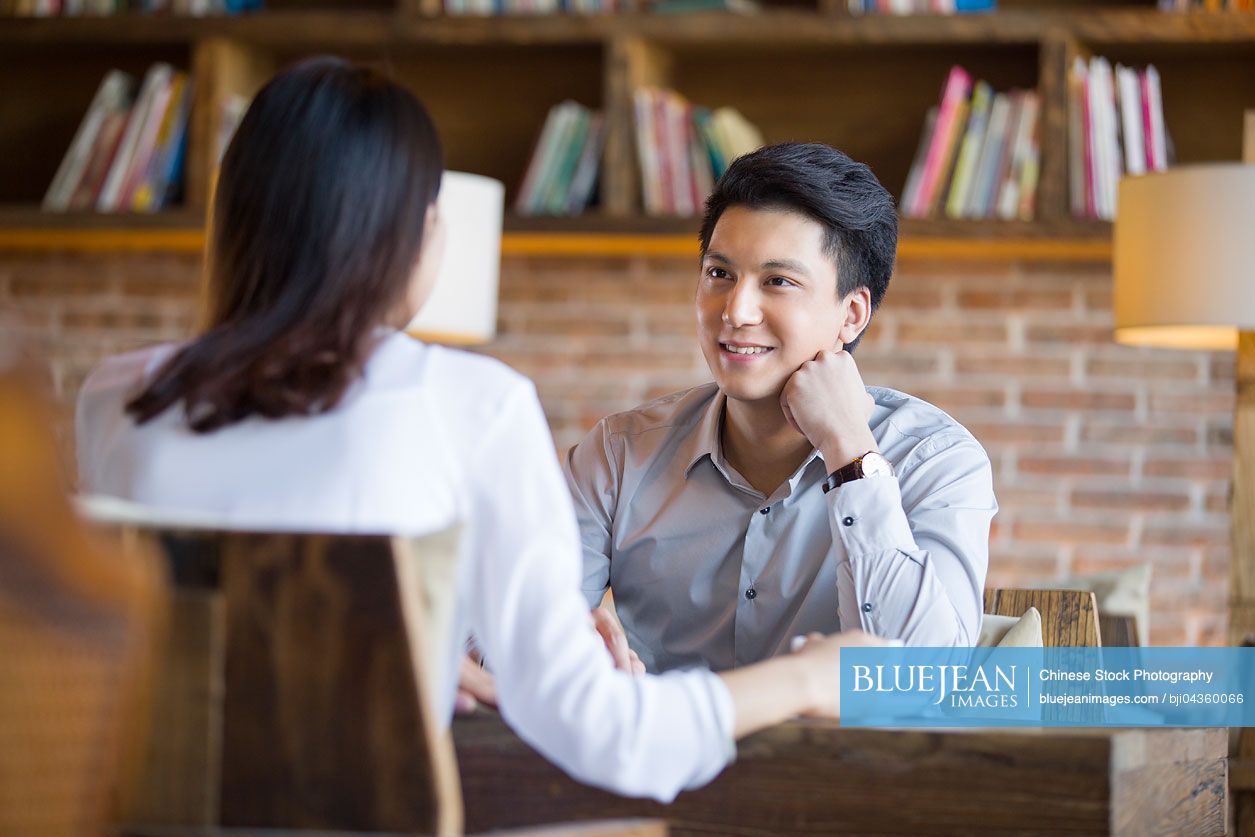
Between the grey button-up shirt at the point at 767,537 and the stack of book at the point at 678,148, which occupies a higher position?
the stack of book at the point at 678,148

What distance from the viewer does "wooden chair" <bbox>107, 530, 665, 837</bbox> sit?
99 centimetres

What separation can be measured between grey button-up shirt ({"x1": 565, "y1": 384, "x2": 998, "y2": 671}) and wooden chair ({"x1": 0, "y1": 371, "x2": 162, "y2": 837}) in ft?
3.53

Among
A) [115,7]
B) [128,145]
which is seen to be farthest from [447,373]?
[115,7]

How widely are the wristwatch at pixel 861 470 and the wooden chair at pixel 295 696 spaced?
101cm

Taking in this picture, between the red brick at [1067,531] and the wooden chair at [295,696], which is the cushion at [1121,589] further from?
the wooden chair at [295,696]

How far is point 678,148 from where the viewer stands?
12.0 ft

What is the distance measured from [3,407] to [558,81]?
3242mm

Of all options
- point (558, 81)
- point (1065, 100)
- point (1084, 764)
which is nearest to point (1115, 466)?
point (1065, 100)

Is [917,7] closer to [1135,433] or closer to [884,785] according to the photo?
[1135,433]

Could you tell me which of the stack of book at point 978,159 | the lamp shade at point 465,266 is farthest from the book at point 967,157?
the lamp shade at point 465,266

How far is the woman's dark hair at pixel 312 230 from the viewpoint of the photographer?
117 cm

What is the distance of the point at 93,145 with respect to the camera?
3.87 metres

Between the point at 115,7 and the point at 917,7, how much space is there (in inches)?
81.3

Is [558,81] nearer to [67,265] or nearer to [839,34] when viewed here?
[839,34]
